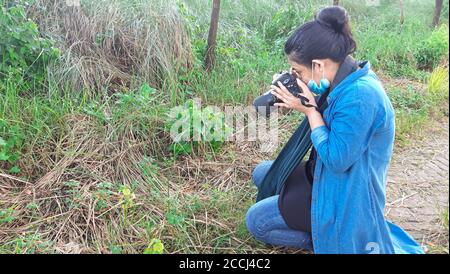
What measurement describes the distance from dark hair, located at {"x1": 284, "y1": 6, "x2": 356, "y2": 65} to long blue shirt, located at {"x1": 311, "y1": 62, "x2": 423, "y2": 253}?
0.12 metres

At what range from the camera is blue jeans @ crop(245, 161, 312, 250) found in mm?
2486

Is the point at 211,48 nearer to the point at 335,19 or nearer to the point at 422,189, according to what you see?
the point at 422,189

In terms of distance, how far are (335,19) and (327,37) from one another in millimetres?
78

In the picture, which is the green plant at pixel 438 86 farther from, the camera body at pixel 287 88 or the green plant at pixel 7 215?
the green plant at pixel 7 215

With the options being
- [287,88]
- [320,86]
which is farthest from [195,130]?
[320,86]

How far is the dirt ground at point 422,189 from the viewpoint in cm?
284

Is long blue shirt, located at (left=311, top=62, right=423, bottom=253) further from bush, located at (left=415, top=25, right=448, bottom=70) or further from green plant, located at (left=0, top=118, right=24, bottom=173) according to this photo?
bush, located at (left=415, top=25, right=448, bottom=70)

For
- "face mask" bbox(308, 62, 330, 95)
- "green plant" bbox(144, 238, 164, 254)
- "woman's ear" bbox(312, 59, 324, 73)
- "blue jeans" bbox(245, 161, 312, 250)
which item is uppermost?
"woman's ear" bbox(312, 59, 324, 73)

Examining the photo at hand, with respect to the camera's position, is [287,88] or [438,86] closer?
[287,88]

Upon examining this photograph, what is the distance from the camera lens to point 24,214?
111 inches

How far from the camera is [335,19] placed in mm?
2068

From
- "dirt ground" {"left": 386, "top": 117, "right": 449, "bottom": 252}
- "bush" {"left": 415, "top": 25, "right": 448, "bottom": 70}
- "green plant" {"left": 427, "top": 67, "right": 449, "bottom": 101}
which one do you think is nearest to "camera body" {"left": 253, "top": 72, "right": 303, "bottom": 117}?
"dirt ground" {"left": 386, "top": 117, "right": 449, "bottom": 252}
